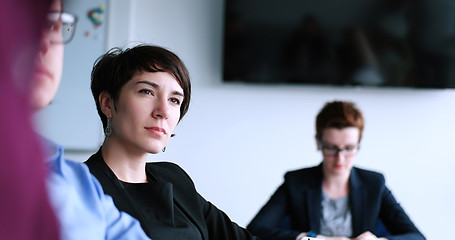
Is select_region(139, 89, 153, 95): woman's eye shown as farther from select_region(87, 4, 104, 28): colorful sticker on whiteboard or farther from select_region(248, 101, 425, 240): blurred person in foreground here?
select_region(87, 4, 104, 28): colorful sticker on whiteboard

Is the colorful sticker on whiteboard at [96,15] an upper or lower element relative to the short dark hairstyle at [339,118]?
upper

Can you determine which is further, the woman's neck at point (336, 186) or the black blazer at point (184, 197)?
the woman's neck at point (336, 186)

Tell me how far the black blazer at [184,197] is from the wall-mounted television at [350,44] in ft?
5.89

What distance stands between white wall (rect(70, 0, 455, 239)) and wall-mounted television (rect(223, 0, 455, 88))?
0.10 meters

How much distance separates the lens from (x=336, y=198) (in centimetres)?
209

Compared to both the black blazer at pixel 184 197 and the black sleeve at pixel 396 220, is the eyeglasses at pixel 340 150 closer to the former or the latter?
the black sleeve at pixel 396 220

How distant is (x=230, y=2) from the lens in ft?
10.5

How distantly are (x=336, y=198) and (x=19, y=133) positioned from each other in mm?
1964

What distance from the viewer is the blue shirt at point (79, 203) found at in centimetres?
61

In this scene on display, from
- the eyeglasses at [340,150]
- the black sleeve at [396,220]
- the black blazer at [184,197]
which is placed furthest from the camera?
the eyeglasses at [340,150]

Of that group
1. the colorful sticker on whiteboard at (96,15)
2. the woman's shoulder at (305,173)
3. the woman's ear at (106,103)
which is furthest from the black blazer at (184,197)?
the colorful sticker on whiteboard at (96,15)

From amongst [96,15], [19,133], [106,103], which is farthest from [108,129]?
[96,15]

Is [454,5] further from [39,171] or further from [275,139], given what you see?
[39,171]

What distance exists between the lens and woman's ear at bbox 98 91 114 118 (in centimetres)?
142
